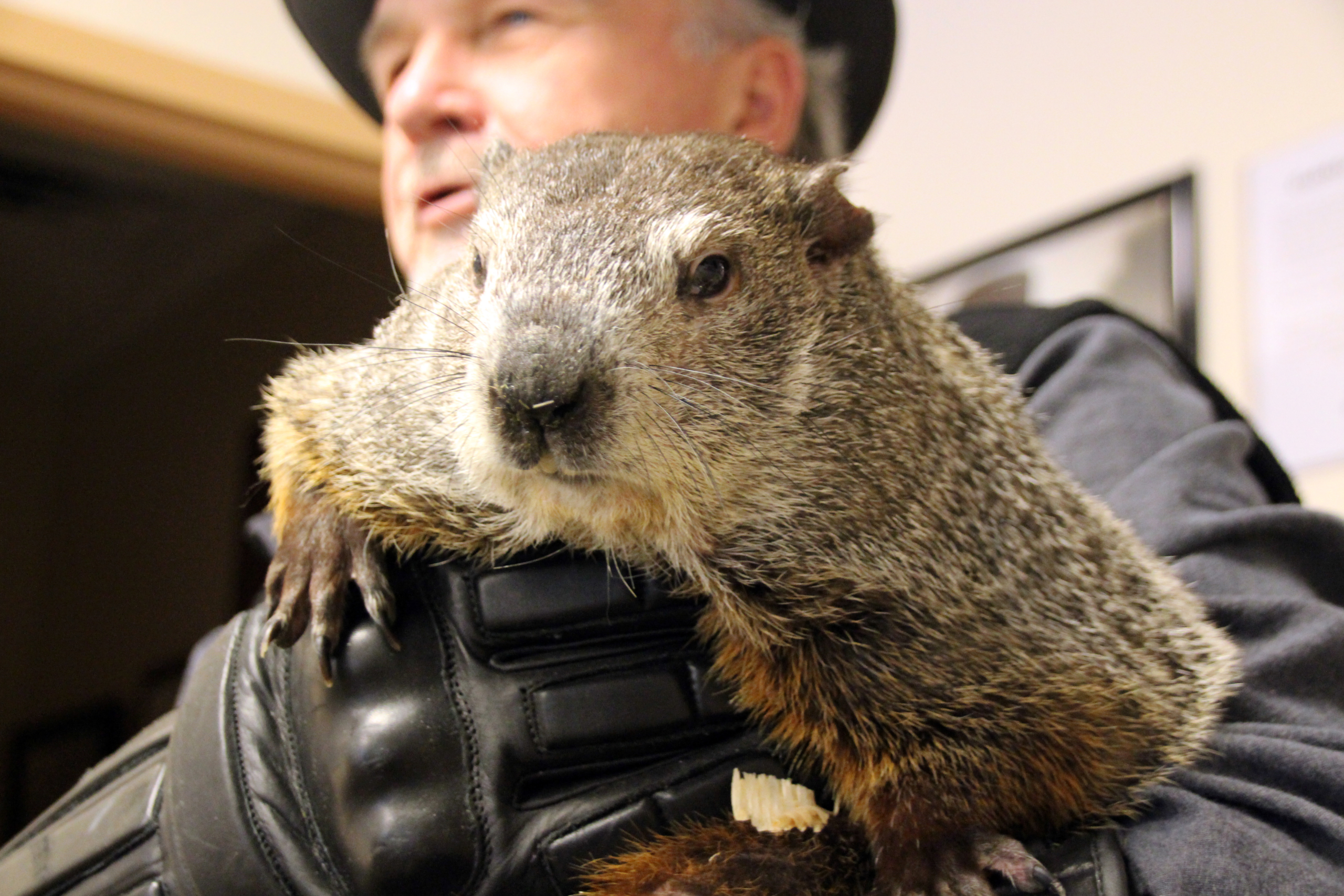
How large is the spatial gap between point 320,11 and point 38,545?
252 centimetres

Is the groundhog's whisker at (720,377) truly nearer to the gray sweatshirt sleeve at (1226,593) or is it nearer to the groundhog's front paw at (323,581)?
the groundhog's front paw at (323,581)

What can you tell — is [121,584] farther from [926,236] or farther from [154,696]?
[926,236]

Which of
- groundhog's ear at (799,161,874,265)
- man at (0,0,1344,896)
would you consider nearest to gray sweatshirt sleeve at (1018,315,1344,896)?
man at (0,0,1344,896)

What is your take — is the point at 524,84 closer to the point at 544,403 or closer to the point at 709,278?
the point at 709,278

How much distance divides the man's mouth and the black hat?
51 centimetres

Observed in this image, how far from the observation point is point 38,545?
3523mm

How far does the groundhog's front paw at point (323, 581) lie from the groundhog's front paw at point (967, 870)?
62 cm

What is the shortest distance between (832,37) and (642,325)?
120 cm

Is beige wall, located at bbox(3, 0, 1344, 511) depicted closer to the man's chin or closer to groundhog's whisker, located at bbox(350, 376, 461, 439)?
the man's chin

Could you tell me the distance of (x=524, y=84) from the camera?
1585mm

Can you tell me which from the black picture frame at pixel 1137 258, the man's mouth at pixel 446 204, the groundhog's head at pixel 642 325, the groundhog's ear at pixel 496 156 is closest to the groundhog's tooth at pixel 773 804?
the groundhog's head at pixel 642 325

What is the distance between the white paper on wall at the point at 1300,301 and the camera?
7.73 feet

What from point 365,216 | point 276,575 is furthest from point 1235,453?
point 365,216

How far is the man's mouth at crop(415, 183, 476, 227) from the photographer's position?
5.30 feet
